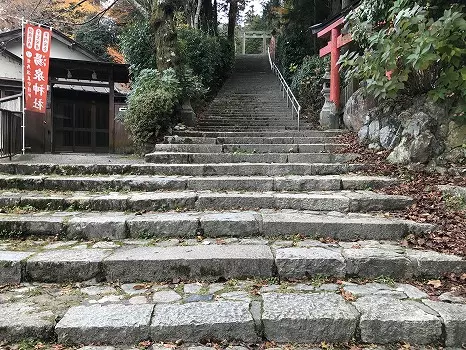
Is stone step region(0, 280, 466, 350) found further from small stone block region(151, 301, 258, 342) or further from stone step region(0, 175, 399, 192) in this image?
stone step region(0, 175, 399, 192)

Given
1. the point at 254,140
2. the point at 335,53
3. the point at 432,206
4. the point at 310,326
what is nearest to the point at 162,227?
the point at 310,326

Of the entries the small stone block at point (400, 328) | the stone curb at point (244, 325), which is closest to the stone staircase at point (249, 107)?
the stone curb at point (244, 325)

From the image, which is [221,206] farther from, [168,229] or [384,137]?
[384,137]

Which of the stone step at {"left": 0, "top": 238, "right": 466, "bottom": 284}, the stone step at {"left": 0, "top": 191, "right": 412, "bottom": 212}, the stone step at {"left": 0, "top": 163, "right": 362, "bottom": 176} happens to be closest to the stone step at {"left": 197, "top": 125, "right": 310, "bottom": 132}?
the stone step at {"left": 0, "top": 163, "right": 362, "bottom": 176}

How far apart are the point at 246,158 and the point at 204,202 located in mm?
2041

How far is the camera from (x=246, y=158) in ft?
20.3

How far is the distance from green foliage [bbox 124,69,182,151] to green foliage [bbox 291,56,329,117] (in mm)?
5220

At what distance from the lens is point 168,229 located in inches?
145

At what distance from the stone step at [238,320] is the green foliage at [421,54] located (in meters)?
3.22

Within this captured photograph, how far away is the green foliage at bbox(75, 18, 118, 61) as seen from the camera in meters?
17.6

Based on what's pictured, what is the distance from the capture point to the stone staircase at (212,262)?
7.76 feet

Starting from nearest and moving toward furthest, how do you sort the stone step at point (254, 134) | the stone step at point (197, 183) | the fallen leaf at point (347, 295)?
the fallen leaf at point (347, 295)
the stone step at point (197, 183)
the stone step at point (254, 134)

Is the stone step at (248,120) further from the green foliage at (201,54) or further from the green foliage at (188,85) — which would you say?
the green foliage at (201,54)

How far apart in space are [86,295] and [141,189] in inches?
89.6
